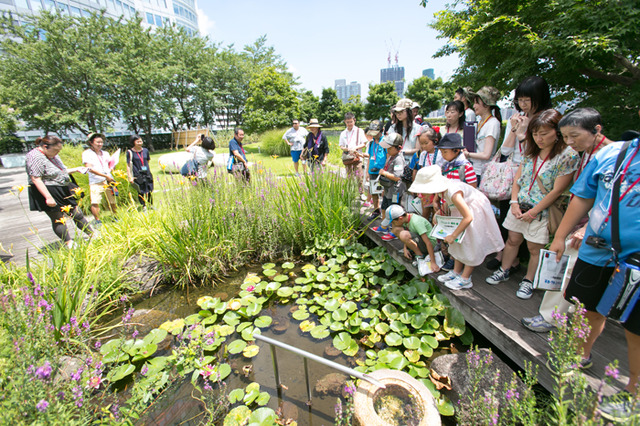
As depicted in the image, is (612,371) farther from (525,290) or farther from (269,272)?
(269,272)

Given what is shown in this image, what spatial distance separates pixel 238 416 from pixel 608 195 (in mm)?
2443

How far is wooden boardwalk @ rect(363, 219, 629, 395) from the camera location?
1656mm

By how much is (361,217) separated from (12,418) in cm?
380

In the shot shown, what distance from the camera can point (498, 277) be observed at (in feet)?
8.18

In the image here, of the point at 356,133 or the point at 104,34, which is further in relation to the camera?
the point at 104,34

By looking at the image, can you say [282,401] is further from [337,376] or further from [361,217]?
[361,217]

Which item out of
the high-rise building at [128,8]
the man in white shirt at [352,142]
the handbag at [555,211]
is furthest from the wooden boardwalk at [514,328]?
the high-rise building at [128,8]

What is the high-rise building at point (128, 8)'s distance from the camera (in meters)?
22.0

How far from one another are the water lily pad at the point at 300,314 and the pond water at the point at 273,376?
0.07 metres

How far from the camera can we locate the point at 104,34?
63.1ft

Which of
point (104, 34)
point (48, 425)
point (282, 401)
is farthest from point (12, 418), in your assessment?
point (104, 34)

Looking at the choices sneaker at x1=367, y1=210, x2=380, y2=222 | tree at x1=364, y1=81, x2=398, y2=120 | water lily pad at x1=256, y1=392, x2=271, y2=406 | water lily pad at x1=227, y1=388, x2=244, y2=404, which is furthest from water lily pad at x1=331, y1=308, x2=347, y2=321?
tree at x1=364, y1=81, x2=398, y2=120

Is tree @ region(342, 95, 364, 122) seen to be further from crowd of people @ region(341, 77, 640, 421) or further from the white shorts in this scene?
the white shorts

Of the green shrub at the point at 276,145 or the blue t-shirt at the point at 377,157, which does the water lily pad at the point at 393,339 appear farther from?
the green shrub at the point at 276,145
